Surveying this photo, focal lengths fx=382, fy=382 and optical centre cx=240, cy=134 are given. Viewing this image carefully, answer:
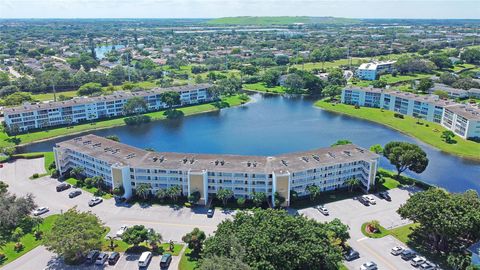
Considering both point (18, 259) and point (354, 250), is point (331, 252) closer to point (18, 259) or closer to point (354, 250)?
point (354, 250)

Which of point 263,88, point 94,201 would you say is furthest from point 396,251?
point 263,88

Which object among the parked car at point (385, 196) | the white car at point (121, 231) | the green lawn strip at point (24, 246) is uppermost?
the parked car at point (385, 196)

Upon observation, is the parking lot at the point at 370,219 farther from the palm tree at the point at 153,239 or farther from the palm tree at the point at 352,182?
the palm tree at the point at 153,239

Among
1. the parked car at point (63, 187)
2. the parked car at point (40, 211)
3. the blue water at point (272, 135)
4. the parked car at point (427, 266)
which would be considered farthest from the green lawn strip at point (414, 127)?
the parked car at point (40, 211)

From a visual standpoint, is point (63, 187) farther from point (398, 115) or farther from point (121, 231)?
point (398, 115)

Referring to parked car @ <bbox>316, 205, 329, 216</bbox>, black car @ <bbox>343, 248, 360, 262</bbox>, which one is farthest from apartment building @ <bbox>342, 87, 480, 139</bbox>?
black car @ <bbox>343, 248, 360, 262</bbox>

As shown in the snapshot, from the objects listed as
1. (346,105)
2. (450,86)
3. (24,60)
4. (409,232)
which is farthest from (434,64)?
(24,60)
